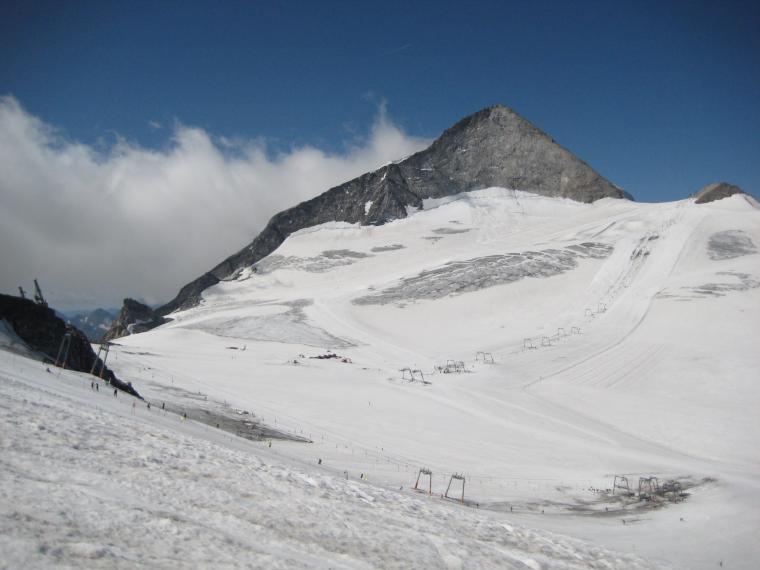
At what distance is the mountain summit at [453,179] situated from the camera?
112 meters

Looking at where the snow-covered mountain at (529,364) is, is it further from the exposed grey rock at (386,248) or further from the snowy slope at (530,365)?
the exposed grey rock at (386,248)

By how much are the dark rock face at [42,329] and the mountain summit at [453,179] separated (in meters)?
84.9

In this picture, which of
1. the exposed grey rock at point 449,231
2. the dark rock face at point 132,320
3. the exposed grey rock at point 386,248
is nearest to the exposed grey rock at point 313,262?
the exposed grey rock at point 386,248

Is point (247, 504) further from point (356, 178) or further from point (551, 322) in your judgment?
point (356, 178)

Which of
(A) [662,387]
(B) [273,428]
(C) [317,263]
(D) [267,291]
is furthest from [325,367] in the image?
(C) [317,263]

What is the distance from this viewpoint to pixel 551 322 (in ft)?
180

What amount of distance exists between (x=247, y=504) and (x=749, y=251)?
77.0 m

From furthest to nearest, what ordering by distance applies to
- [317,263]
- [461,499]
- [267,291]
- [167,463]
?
[317,263]
[267,291]
[461,499]
[167,463]

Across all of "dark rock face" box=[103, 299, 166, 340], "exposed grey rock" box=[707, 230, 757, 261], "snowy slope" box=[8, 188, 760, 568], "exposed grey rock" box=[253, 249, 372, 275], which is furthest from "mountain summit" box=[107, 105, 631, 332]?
"exposed grey rock" box=[707, 230, 757, 261]

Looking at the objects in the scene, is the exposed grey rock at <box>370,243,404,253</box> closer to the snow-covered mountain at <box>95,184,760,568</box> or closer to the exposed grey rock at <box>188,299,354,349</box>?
the snow-covered mountain at <box>95,184,760,568</box>

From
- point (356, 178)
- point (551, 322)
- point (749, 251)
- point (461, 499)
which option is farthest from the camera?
point (356, 178)

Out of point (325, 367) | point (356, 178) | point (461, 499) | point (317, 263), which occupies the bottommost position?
point (461, 499)

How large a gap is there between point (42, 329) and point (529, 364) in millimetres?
32618

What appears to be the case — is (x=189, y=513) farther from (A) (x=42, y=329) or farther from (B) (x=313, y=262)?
(B) (x=313, y=262)
